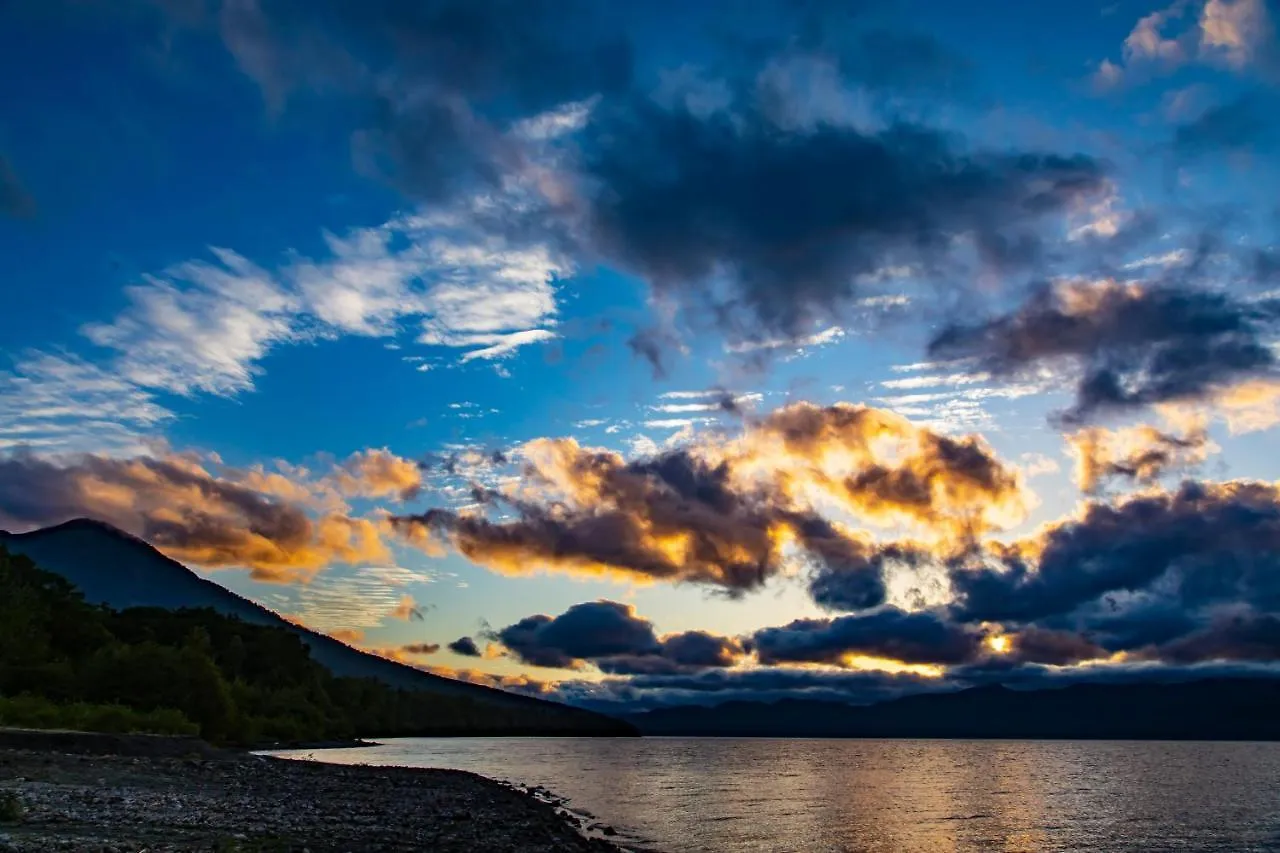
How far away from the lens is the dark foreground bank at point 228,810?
106 feet

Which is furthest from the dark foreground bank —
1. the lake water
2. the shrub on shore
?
the lake water

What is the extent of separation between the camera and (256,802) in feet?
164

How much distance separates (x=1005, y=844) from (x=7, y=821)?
69.4 meters

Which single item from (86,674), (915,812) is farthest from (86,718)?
(915,812)

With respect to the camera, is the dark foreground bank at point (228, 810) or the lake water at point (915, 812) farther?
the lake water at point (915, 812)

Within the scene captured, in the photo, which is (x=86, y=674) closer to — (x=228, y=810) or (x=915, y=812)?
(x=228, y=810)

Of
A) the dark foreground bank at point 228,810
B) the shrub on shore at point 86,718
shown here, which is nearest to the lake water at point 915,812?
the dark foreground bank at point 228,810

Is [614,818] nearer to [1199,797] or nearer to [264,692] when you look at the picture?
[1199,797]

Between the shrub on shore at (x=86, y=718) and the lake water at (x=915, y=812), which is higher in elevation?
the shrub on shore at (x=86, y=718)

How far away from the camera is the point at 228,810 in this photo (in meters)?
44.2

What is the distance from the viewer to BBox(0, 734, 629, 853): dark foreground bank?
106 ft

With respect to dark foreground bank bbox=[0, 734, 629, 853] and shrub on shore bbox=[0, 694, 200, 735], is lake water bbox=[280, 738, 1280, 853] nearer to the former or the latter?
dark foreground bank bbox=[0, 734, 629, 853]

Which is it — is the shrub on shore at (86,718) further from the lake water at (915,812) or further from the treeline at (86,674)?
the lake water at (915,812)

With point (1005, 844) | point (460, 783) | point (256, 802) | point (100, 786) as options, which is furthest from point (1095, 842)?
point (100, 786)
